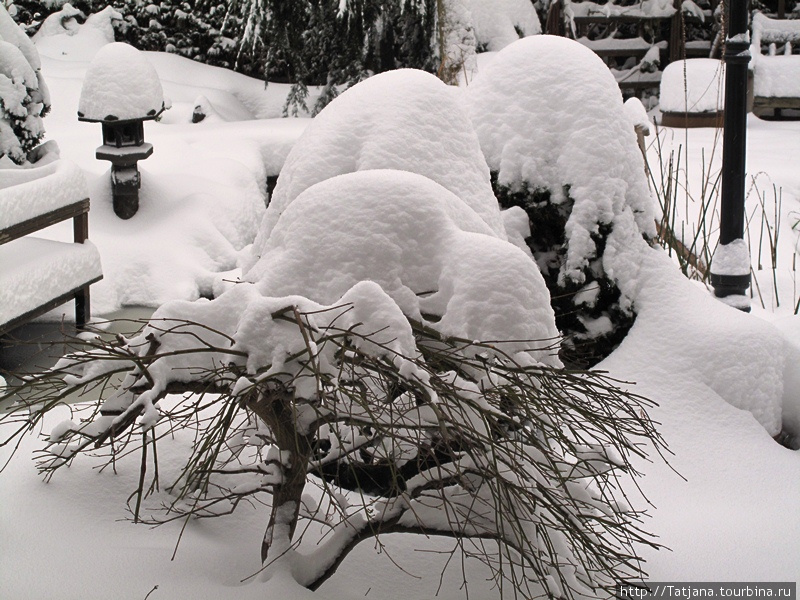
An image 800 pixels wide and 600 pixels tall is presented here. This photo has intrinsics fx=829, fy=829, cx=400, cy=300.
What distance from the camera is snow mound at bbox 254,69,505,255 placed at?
7.69 ft

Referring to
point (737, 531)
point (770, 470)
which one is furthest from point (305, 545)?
point (770, 470)

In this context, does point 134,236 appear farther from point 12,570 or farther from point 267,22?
point 12,570

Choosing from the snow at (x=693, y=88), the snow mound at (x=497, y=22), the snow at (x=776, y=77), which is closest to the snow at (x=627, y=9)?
the snow mound at (x=497, y=22)

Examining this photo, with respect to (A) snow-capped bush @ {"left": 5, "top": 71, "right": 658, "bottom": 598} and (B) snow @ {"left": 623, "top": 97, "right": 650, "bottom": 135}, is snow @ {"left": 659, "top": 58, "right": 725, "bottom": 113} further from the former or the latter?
(A) snow-capped bush @ {"left": 5, "top": 71, "right": 658, "bottom": 598}

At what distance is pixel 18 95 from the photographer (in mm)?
6184

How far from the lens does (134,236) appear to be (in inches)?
251

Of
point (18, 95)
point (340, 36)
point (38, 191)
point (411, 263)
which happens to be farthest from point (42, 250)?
point (340, 36)

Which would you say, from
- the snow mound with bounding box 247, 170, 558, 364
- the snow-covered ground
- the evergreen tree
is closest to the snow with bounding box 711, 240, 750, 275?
the snow-covered ground

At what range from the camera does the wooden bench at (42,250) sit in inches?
174

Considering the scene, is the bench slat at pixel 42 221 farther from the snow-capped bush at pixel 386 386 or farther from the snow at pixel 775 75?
the snow at pixel 775 75

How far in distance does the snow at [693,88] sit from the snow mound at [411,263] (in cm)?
750

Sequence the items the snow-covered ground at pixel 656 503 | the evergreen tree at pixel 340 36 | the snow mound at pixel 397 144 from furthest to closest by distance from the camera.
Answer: the evergreen tree at pixel 340 36 < the snow mound at pixel 397 144 < the snow-covered ground at pixel 656 503

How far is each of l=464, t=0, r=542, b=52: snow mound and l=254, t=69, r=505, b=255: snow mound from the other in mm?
7994

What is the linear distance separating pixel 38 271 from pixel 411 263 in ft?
11.7
